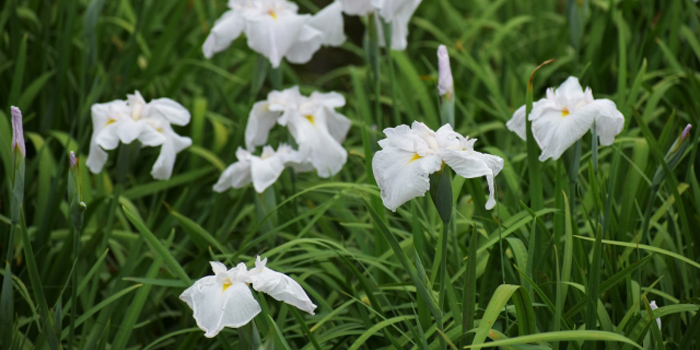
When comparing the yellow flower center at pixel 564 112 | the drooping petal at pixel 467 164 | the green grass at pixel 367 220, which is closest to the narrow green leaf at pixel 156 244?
the green grass at pixel 367 220

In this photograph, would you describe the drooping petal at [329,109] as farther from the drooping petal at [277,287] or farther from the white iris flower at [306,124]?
the drooping petal at [277,287]

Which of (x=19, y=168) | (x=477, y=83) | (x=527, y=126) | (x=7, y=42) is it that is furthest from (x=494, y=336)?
(x=7, y=42)

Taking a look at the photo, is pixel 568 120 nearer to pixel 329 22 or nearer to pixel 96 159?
pixel 329 22

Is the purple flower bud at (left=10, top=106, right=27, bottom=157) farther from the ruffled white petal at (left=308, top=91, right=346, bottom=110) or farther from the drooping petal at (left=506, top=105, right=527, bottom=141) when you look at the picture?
Answer: the drooping petal at (left=506, top=105, right=527, bottom=141)

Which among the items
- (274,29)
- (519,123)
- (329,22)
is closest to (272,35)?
(274,29)

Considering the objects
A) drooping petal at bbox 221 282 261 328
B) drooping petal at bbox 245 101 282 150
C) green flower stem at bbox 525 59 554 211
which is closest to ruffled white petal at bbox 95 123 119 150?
drooping petal at bbox 245 101 282 150
